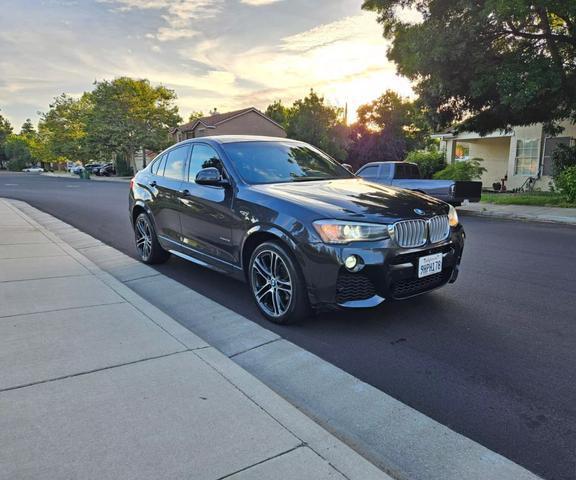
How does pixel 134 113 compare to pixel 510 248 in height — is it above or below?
above

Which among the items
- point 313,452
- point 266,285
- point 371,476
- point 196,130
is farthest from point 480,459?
point 196,130

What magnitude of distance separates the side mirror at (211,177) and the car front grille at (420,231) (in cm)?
186

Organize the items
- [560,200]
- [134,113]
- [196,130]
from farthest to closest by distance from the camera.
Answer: [196,130], [134,113], [560,200]

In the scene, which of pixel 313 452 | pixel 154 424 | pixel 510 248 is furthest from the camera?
pixel 510 248

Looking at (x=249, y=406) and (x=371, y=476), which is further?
(x=249, y=406)

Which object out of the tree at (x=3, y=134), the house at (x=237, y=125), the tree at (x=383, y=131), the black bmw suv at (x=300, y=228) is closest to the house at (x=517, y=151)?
the tree at (x=383, y=131)

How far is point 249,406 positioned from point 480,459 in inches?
50.1

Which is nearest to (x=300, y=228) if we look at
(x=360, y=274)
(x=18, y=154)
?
(x=360, y=274)

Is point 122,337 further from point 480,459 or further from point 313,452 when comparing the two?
point 480,459

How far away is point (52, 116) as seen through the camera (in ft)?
194

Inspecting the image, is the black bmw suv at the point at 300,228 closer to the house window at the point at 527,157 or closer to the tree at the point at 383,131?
the house window at the point at 527,157

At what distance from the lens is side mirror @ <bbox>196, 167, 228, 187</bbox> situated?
14.6 ft

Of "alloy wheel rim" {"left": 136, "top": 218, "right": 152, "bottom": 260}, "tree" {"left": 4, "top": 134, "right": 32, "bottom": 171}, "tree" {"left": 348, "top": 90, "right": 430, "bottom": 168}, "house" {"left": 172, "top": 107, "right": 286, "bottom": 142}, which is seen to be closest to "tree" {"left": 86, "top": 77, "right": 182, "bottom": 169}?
"house" {"left": 172, "top": 107, "right": 286, "bottom": 142}

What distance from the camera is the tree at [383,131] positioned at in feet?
128
